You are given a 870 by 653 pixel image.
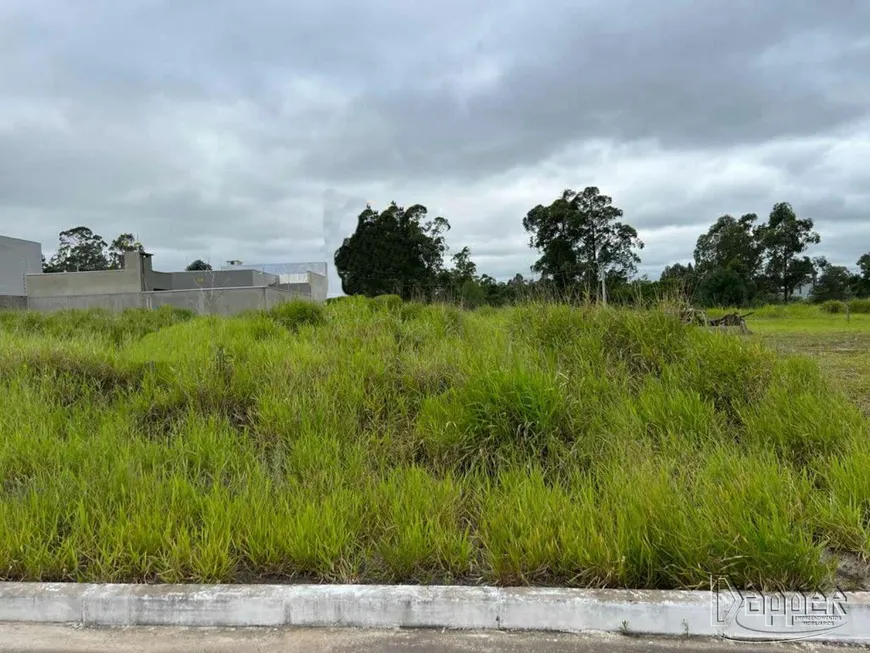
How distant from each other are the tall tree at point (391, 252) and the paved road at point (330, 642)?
3966 centimetres

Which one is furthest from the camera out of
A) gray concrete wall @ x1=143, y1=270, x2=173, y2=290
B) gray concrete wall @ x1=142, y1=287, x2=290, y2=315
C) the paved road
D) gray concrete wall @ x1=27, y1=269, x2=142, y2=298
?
gray concrete wall @ x1=143, y1=270, x2=173, y2=290

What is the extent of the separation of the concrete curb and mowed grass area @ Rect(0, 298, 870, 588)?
0.14 meters

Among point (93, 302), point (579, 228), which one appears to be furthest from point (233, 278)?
point (579, 228)

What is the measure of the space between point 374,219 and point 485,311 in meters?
37.5

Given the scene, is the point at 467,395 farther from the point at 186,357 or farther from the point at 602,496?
the point at 186,357

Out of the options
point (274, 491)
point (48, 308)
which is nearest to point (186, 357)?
point (274, 491)

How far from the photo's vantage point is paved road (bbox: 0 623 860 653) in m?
2.42

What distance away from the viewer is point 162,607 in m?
2.66

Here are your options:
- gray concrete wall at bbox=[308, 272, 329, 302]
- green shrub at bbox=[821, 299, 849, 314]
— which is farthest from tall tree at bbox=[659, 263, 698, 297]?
green shrub at bbox=[821, 299, 849, 314]

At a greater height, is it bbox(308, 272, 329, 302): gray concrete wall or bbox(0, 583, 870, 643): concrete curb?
bbox(308, 272, 329, 302): gray concrete wall

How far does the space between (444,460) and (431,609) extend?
62.7 inches

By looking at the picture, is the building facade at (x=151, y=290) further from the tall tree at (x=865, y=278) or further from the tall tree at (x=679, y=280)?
the tall tree at (x=865, y=278)

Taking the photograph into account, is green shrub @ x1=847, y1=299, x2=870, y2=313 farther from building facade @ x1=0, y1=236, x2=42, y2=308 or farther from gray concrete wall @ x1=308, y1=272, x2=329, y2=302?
building facade @ x1=0, y1=236, x2=42, y2=308

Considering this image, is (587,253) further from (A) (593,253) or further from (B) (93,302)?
Result: (B) (93,302)
